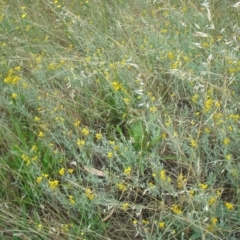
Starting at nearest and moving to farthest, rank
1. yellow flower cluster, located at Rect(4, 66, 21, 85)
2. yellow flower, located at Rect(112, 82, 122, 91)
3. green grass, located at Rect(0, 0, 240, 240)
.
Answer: green grass, located at Rect(0, 0, 240, 240)
yellow flower, located at Rect(112, 82, 122, 91)
yellow flower cluster, located at Rect(4, 66, 21, 85)

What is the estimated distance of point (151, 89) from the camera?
8.16 feet

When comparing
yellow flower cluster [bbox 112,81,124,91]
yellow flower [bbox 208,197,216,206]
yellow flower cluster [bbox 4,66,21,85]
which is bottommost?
yellow flower [bbox 208,197,216,206]

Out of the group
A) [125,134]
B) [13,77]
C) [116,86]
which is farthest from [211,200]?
[13,77]

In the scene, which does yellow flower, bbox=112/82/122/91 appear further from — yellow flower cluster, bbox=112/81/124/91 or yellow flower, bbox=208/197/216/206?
yellow flower, bbox=208/197/216/206

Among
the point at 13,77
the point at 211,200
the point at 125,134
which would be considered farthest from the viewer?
the point at 13,77

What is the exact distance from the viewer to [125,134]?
2.35m

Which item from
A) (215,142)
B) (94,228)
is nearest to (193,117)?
(215,142)

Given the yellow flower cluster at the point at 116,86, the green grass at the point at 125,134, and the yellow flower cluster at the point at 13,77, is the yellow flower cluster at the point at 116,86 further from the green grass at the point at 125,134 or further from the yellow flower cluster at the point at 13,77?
the yellow flower cluster at the point at 13,77

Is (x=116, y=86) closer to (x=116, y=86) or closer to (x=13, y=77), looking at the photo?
(x=116, y=86)

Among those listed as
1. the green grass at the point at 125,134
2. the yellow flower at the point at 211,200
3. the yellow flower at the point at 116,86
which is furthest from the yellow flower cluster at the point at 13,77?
the yellow flower at the point at 211,200

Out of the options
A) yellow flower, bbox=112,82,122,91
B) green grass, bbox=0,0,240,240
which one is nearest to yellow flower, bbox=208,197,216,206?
→ green grass, bbox=0,0,240,240

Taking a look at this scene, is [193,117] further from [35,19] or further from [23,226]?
[35,19]

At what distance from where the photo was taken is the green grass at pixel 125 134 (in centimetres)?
179

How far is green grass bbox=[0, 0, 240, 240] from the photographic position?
1.79m
